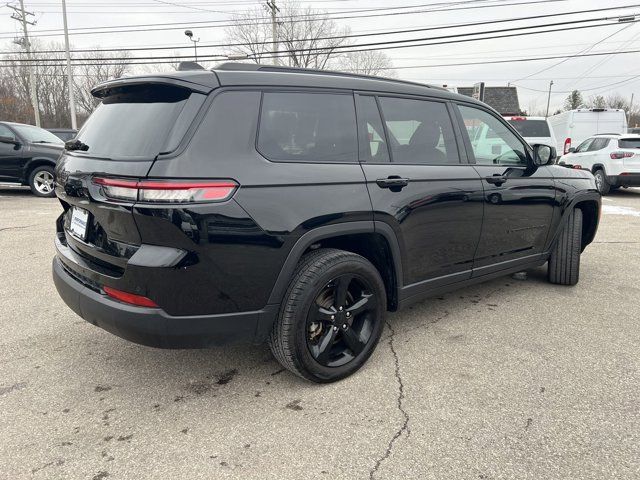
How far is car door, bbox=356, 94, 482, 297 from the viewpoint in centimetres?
287

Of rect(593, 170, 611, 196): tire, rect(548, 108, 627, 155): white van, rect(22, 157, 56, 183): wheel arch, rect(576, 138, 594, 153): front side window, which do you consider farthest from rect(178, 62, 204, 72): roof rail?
rect(548, 108, 627, 155): white van

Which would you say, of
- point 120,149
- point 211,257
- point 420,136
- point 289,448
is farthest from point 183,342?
point 420,136

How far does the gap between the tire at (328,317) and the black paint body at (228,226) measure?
0.34ft

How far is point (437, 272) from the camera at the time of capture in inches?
130

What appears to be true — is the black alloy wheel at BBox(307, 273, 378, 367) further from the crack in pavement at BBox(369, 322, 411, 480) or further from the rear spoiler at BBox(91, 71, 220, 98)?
the rear spoiler at BBox(91, 71, 220, 98)

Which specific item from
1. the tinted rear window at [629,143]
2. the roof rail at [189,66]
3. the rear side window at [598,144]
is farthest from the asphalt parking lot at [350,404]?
the rear side window at [598,144]

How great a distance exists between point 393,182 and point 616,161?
11.4 metres

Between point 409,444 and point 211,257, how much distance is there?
1.30m

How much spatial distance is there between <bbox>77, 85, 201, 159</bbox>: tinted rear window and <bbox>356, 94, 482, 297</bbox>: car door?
3.69 feet

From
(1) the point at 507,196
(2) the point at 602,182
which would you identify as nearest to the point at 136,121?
(1) the point at 507,196

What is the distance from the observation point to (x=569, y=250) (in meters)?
4.46

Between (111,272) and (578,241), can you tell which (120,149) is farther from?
(578,241)

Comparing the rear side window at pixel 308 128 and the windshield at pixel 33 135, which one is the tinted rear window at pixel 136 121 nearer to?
the rear side window at pixel 308 128

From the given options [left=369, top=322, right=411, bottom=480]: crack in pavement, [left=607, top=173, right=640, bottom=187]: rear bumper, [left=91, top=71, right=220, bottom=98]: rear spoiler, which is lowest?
[left=369, top=322, right=411, bottom=480]: crack in pavement
